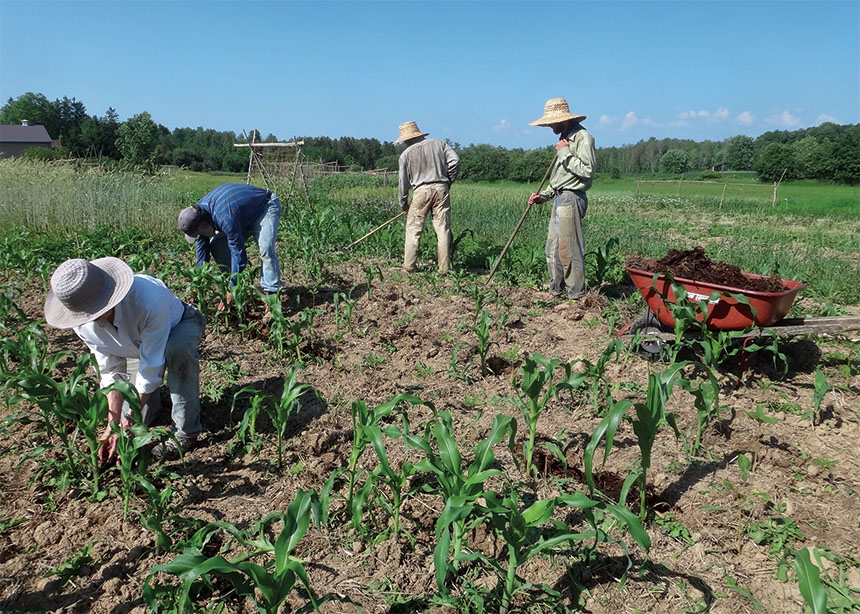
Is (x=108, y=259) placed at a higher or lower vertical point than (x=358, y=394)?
higher

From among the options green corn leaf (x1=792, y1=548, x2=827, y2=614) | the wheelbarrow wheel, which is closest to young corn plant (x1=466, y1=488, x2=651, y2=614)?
green corn leaf (x1=792, y1=548, x2=827, y2=614)

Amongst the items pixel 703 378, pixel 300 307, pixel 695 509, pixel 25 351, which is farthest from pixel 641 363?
pixel 25 351

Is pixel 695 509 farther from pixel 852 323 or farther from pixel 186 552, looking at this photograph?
pixel 186 552

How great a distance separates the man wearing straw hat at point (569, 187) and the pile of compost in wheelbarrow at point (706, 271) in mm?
1155

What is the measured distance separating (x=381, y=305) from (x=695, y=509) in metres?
3.74

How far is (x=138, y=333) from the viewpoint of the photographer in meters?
2.82

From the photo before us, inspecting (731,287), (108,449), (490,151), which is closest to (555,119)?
(731,287)

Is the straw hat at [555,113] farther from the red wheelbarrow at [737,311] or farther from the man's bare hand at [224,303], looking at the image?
the man's bare hand at [224,303]

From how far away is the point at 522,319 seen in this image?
17.8 ft

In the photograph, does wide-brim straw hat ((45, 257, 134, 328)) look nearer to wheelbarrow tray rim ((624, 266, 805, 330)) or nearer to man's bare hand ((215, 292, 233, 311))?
man's bare hand ((215, 292, 233, 311))

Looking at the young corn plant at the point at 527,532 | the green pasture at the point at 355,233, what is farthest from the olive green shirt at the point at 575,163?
the young corn plant at the point at 527,532

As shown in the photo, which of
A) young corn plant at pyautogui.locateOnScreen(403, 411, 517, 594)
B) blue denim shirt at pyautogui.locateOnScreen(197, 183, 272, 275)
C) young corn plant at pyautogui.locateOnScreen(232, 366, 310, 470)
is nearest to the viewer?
young corn plant at pyautogui.locateOnScreen(403, 411, 517, 594)

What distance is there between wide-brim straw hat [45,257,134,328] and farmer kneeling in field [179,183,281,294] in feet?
7.52

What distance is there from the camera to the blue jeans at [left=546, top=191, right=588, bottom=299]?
18.5 feet
